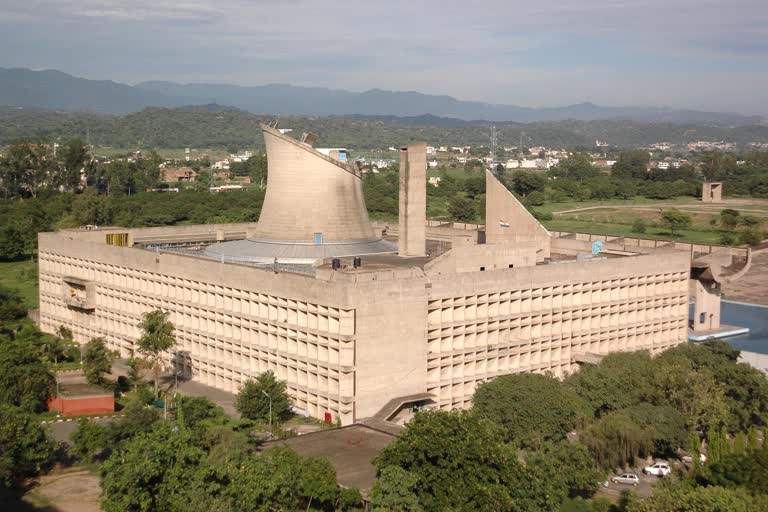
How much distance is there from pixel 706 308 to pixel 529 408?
22020 mm

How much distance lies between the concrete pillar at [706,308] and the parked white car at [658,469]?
781 inches

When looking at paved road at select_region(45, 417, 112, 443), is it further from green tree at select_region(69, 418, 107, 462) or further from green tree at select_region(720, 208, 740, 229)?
green tree at select_region(720, 208, 740, 229)

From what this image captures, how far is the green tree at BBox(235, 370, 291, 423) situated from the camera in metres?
36.8

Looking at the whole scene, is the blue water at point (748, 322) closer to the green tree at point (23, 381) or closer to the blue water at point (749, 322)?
the blue water at point (749, 322)

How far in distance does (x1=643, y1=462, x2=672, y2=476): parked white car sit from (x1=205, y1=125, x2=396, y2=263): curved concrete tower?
18.4 metres

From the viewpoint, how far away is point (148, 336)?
40.9m

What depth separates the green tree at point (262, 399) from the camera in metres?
36.8

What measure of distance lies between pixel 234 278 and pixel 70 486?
1250 centimetres

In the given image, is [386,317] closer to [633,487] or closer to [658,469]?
[633,487]

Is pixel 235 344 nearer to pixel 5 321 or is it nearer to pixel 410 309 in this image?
pixel 410 309

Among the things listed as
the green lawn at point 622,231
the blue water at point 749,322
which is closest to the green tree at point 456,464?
the blue water at point 749,322

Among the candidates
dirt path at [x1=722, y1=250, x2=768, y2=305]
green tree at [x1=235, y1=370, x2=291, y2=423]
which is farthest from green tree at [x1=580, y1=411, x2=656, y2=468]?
dirt path at [x1=722, y1=250, x2=768, y2=305]

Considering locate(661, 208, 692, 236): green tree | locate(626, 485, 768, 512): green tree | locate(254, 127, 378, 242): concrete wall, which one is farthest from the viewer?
locate(661, 208, 692, 236): green tree

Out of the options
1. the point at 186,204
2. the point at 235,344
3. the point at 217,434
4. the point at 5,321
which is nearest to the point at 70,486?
the point at 217,434
